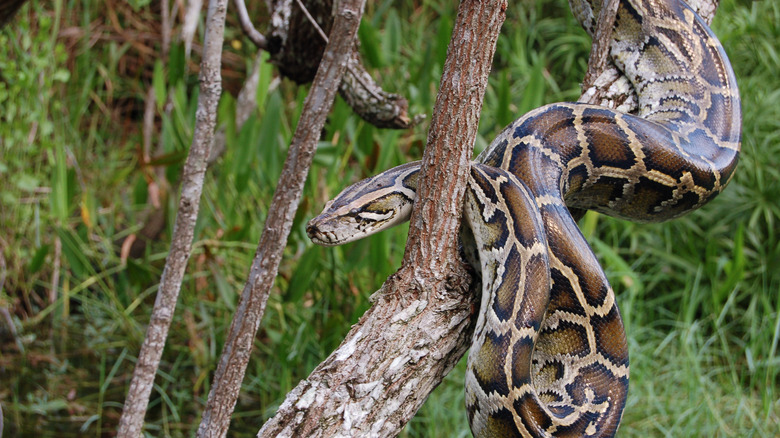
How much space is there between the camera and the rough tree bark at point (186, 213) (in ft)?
9.41

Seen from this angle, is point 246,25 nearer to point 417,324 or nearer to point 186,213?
point 186,213

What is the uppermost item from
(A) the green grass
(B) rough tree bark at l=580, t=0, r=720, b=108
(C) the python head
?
(B) rough tree bark at l=580, t=0, r=720, b=108

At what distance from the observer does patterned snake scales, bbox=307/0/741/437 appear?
252cm

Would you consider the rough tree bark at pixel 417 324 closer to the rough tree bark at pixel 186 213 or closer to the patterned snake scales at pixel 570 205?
the patterned snake scales at pixel 570 205

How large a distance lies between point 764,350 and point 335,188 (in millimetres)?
3565

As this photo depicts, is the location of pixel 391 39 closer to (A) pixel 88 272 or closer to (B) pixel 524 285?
(A) pixel 88 272

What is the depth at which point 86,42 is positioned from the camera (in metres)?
7.46

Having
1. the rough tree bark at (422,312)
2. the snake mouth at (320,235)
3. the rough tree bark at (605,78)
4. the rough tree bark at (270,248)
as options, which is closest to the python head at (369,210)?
the snake mouth at (320,235)

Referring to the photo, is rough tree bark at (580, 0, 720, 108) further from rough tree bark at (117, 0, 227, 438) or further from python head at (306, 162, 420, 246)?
rough tree bark at (117, 0, 227, 438)

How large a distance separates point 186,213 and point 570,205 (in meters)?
1.75

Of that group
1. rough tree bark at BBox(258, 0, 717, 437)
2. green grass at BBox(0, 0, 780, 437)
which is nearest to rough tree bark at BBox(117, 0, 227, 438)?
rough tree bark at BBox(258, 0, 717, 437)

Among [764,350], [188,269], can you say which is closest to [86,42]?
[188,269]

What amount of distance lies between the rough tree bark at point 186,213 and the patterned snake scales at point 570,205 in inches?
21.1

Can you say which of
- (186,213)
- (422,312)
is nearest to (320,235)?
(186,213)
